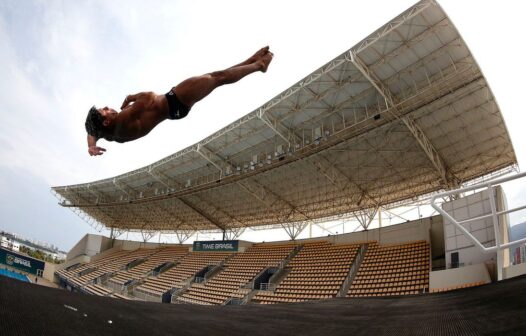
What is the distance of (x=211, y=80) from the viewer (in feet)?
9.81

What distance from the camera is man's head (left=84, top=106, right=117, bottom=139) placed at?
9.46 feet

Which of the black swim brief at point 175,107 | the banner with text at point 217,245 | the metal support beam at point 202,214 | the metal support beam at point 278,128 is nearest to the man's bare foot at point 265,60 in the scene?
the black swim brief at point 175,107

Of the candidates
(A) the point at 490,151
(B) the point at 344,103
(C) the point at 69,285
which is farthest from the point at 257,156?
(C) the point at 69,285

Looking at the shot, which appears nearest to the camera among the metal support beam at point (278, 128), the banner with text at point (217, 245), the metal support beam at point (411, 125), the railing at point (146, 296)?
the metal support beam at point (411, 125)

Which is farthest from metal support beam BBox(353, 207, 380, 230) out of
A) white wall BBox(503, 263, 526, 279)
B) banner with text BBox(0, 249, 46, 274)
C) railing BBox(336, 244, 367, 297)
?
banner with text BBox(0, 249, 46, 274)

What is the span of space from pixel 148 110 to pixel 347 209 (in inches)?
910

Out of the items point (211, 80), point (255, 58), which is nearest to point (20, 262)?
point (211, 80)

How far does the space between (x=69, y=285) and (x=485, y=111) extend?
37406 mm

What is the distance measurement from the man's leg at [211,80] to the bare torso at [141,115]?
0.21 meters

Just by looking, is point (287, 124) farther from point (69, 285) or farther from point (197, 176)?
point (69, 285)

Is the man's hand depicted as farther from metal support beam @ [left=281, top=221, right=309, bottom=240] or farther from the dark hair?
metal support beam @ [left=281, top=221, right=309, bottom=240]

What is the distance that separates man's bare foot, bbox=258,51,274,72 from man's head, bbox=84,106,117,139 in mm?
1565

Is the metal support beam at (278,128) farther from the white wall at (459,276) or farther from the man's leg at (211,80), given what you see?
the man's leg at (211,80)

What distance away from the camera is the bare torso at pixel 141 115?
9.47ft
